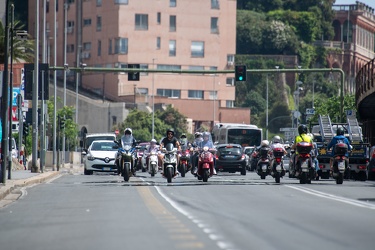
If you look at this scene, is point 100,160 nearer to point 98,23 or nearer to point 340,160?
point 340,160

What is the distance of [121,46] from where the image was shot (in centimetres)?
13988

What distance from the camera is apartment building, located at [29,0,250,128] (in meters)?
140

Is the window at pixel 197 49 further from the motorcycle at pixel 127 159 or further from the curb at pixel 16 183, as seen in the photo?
the motorcycle at pixel 127 159

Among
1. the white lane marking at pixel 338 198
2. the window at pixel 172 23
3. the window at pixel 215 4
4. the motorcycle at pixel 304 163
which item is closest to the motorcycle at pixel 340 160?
the motorcycle at pixel 304 163

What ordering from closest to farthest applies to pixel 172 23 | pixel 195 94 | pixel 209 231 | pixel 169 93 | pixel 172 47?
pixel 209 231 < pixel 172 23 < pixel 172 47 < pixel 169 93 < pixel 195 94

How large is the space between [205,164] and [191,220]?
64.1 ft

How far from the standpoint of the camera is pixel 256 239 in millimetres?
16906

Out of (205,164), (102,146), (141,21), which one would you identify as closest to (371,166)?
(205,164)

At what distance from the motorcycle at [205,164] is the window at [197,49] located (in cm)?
10223

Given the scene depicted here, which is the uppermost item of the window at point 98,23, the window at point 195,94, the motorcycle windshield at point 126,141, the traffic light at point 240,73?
the window at point 98,23

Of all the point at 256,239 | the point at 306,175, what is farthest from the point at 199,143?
the point at 256,239

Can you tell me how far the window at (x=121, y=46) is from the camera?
139750mm

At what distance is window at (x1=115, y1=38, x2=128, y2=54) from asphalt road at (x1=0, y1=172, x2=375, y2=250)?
10726 cm

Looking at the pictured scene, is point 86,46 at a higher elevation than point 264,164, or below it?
higher
